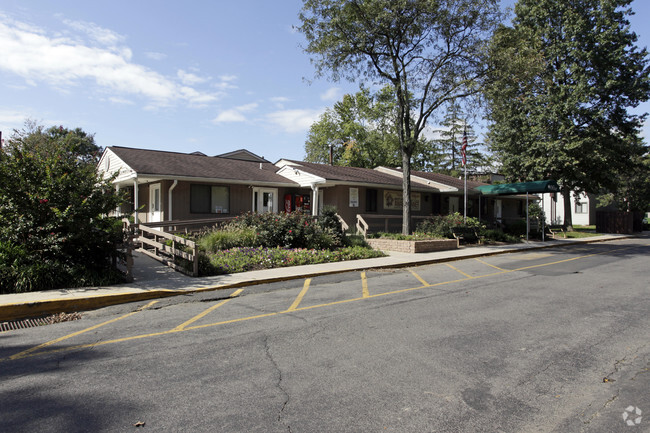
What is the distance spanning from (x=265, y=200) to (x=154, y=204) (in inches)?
219

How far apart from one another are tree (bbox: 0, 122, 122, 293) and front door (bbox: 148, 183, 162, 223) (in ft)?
30.8

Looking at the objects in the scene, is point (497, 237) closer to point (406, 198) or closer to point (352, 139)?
point (406, 198)

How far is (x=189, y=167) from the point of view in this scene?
64.2ft

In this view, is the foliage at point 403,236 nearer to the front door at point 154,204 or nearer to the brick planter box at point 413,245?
the brick planter box at point 413,245

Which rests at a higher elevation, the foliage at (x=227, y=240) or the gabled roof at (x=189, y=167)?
the gabled roof at (x=189, y=167)

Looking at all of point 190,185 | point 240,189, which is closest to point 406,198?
point 240,189

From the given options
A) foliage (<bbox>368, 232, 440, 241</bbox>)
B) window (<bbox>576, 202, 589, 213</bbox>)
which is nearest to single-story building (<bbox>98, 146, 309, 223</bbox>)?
foliage (<bbox>368, 232, 440, 241</bbox>)

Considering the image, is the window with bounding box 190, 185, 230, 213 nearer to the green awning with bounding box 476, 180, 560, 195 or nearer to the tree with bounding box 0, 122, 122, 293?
the tree with bounding box 0, 122, 122, 293

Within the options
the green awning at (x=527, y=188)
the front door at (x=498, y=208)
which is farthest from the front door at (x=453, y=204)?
the front door at (x=498, y=208)

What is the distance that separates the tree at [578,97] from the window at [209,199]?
1988cm

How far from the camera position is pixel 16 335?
19.1 feet

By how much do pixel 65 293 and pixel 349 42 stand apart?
51.0 feet

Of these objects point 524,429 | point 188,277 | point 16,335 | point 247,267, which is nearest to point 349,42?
point 247,267

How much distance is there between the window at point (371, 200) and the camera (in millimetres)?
22297
